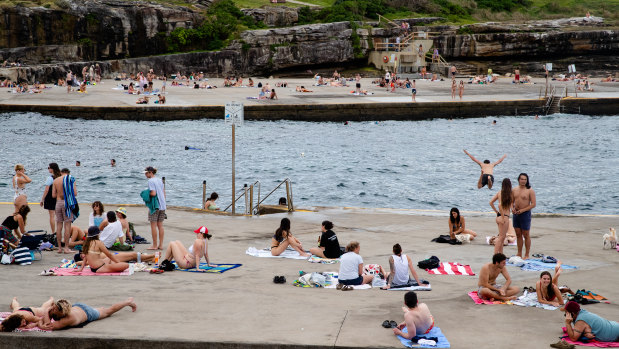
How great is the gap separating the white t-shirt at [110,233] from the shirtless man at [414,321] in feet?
22.2

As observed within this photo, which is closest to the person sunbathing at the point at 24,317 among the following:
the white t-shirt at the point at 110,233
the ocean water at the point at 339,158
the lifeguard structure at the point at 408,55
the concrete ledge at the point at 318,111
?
the white t-shirt at the point at 110,233

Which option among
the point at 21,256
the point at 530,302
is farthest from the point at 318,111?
the point at 530,302

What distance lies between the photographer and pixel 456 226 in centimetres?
1523

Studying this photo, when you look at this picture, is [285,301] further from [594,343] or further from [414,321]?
[594,343]

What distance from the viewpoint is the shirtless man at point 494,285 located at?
34.4 feet

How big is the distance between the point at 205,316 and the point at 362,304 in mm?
2375

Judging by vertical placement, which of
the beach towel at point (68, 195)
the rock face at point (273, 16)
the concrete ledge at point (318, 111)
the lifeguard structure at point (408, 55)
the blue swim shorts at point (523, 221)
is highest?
the rock face at point (273, 16)

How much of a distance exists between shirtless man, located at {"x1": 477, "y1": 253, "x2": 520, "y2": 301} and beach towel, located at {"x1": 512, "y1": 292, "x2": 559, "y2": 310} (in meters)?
0.11

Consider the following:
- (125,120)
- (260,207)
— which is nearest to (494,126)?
(125,120)

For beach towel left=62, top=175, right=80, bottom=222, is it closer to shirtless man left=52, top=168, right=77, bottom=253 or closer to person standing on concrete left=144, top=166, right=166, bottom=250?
shirtless man left=52, top=168, right=77, bottom=253

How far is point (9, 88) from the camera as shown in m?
48.5

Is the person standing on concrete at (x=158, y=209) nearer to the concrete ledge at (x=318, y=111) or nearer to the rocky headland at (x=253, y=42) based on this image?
the concrete ledge at (x=318, y=111)

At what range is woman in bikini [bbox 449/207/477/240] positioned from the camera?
49.3 feet

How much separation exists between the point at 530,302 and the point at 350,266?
288 cm
